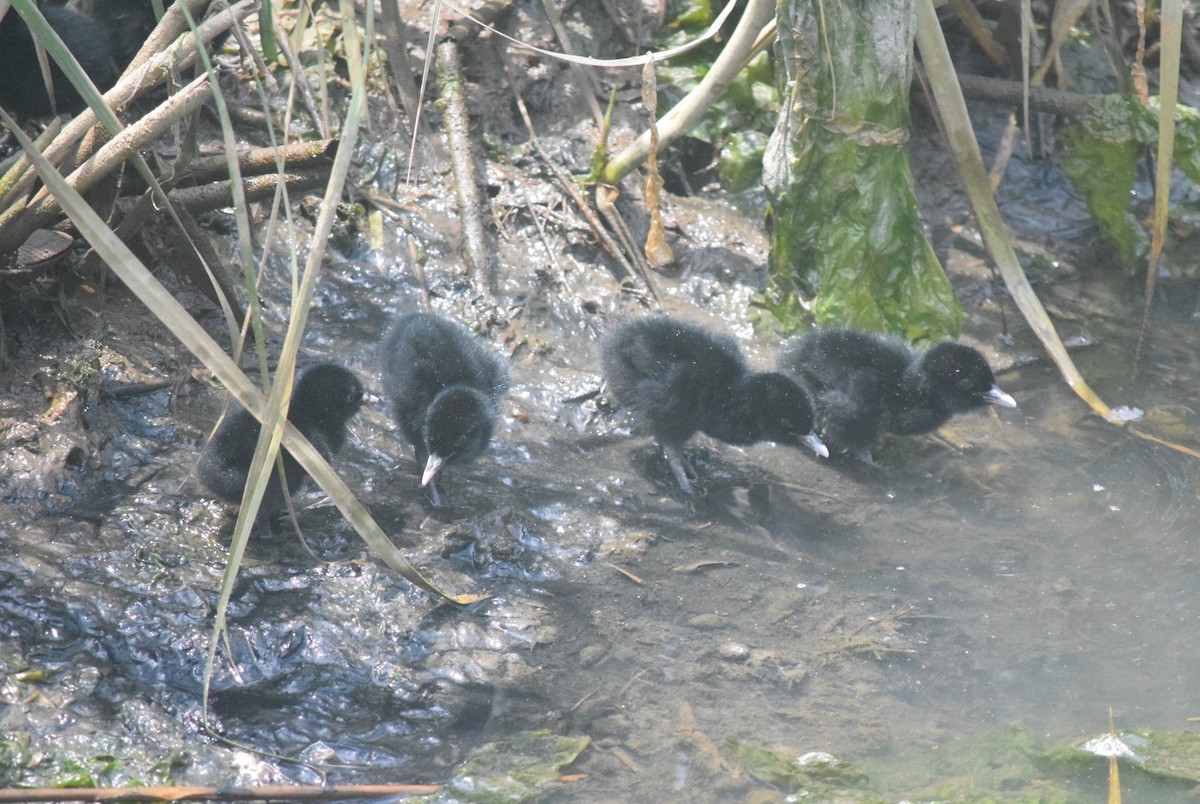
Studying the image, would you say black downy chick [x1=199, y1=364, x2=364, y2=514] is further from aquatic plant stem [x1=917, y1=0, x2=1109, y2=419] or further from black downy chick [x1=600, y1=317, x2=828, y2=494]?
aquatic plant stem [x1=917, y1=0, x2=1109, y2=419]

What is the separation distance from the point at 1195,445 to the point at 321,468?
438 cm

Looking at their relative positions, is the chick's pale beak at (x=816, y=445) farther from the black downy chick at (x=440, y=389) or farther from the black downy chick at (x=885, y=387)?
the black downy chick at (x=440, y=389)

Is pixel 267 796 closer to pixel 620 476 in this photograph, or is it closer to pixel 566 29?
pixel 620 476

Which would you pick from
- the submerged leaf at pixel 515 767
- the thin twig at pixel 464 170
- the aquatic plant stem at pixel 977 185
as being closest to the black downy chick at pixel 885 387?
the aquatic plant stem at pixel 977 185

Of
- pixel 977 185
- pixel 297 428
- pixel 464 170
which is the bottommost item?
pixel 297 428

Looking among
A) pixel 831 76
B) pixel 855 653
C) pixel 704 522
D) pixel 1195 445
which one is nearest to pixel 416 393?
pixel 704 522

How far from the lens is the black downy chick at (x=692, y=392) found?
202 inches

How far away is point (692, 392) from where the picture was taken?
5.18 m

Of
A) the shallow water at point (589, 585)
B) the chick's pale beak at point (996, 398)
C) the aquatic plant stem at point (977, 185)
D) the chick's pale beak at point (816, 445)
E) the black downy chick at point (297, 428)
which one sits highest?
the aquatic plant stem at point (977, 185)

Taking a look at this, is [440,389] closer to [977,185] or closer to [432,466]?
[432,466]

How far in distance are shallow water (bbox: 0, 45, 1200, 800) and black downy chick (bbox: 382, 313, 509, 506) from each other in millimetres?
272

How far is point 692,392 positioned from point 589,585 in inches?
48.1

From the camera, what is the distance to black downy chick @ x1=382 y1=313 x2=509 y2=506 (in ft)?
15.1

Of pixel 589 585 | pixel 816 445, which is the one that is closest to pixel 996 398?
pixel 816 445
